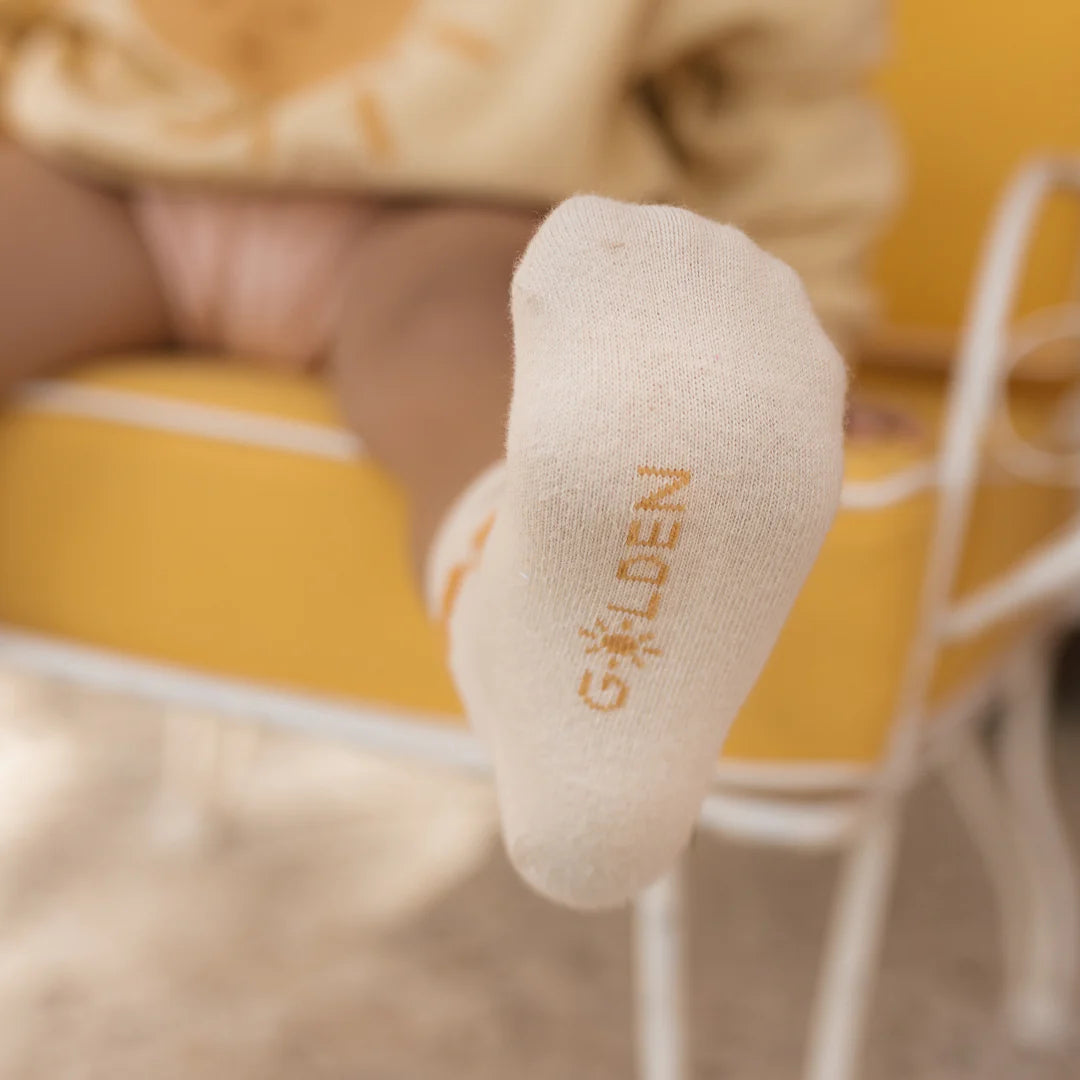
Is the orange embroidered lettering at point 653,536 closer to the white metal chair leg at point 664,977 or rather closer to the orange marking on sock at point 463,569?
the orange marking on sock at point 463,569

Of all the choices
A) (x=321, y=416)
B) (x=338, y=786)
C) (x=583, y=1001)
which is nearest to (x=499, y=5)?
(x=321, y=416)

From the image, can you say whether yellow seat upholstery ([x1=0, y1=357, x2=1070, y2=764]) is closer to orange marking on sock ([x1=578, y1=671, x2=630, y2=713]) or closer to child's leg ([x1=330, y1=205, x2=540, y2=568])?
child's leg ([x1=330, y1=205, x2=540, y2=568])

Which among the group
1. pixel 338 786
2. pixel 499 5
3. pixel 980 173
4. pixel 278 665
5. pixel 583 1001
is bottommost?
pixel 338 786

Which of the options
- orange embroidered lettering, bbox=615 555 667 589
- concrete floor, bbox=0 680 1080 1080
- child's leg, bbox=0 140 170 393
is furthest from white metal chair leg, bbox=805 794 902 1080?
child's leg, bbox=0 140 170 393

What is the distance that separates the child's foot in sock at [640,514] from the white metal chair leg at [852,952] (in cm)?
26

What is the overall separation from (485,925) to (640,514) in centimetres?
69

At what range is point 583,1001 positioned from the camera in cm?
85

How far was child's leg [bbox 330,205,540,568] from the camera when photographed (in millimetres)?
458

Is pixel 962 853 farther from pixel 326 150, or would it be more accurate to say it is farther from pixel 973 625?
pixel 326 150

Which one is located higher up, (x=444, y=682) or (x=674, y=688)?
(x=674, y=688)

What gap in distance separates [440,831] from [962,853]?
0.42 meters

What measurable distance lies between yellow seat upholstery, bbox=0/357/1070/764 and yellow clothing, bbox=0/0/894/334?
0.11 m

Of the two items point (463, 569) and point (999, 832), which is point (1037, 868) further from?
point (463, 569)

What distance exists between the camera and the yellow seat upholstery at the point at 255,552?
1.70ft
